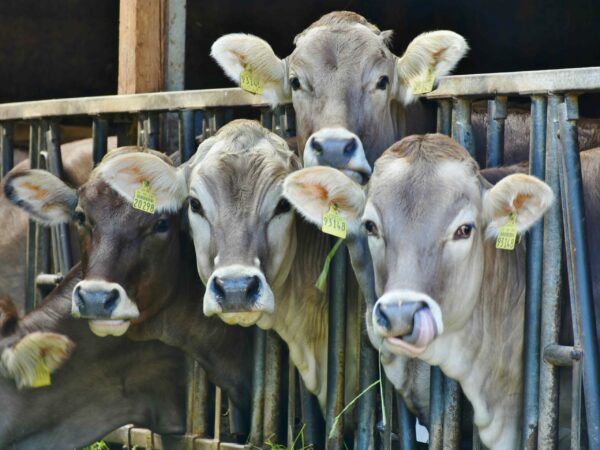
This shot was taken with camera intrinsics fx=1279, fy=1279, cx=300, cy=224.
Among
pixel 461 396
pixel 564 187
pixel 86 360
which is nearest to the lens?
pixel 564 187

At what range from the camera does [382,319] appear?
4891mm

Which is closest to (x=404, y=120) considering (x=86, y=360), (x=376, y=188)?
(x=376, y=188)

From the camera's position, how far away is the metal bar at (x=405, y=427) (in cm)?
595

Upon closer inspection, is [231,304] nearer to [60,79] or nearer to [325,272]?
[325,272]

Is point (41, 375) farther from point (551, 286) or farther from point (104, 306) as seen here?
point (551, 286)

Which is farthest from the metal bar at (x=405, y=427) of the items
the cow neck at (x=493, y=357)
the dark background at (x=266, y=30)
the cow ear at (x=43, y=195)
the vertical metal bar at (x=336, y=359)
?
the dark background at (x=266, y=30)

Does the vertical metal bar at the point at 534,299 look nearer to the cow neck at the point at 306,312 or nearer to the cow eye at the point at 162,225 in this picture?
the cow neck at the point at 306,312

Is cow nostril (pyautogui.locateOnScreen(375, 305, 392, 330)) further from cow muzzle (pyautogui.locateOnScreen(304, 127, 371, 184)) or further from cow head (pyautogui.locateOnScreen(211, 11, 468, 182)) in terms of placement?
cow head (pyautogui.locateOnScreen(211, 11, 468, 182))

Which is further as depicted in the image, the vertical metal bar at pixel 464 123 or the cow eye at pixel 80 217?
the cow eye at pixel 80 217

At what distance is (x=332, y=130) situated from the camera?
5.94m

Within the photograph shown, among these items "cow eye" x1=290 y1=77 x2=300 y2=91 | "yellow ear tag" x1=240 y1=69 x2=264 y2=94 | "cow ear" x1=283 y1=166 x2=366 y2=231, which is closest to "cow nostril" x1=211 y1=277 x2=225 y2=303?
"cow ear" x1=283 y1=166 x2=366 y2=231

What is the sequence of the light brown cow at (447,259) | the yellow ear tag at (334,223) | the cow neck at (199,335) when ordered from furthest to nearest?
the cow neck at (199,335)
the yellow ear tag at (334,223)
the light brown cow at (447,259)

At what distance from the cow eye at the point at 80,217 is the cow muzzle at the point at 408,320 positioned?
7.55 feet

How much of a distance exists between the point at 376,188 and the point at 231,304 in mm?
822
